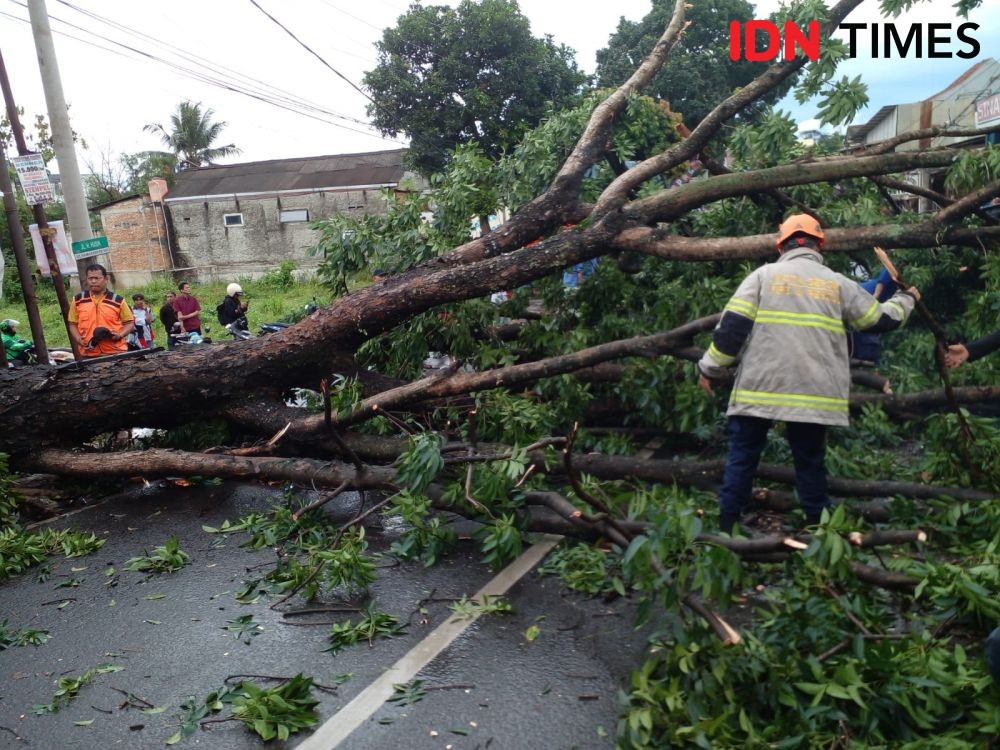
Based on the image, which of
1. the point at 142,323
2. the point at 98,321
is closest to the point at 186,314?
the point at 142,323

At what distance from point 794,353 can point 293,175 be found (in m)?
33.2

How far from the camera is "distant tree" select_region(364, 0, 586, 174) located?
24.0 m

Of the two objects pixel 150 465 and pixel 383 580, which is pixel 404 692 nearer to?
pixel 383 580

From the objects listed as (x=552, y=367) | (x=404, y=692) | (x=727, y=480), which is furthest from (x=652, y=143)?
(x=404, y=692)

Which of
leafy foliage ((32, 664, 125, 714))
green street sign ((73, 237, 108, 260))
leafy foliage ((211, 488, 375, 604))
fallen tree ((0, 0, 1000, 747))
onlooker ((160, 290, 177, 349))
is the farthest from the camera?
onlooker ((160, 290, 177, 349))

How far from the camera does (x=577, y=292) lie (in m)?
6.21

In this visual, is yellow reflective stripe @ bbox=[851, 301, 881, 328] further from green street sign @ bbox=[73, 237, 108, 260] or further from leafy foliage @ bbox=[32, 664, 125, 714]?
green street sign @ bbox=[73, 237, 108, 260]

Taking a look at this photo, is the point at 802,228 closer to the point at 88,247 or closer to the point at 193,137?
the point at 88,247

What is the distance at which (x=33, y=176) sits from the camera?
10172 millimetres

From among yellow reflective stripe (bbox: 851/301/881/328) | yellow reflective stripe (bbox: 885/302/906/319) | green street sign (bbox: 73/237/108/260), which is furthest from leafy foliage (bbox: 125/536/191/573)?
green street sign (bbox: 73/237/108/260)

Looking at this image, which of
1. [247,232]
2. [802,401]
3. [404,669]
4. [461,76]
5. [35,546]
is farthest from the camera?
[247,232]

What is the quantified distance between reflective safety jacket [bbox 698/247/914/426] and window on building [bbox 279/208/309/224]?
2958 centimetres

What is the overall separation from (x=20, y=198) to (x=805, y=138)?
4253cm

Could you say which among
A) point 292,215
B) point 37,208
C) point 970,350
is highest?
point 37,208
